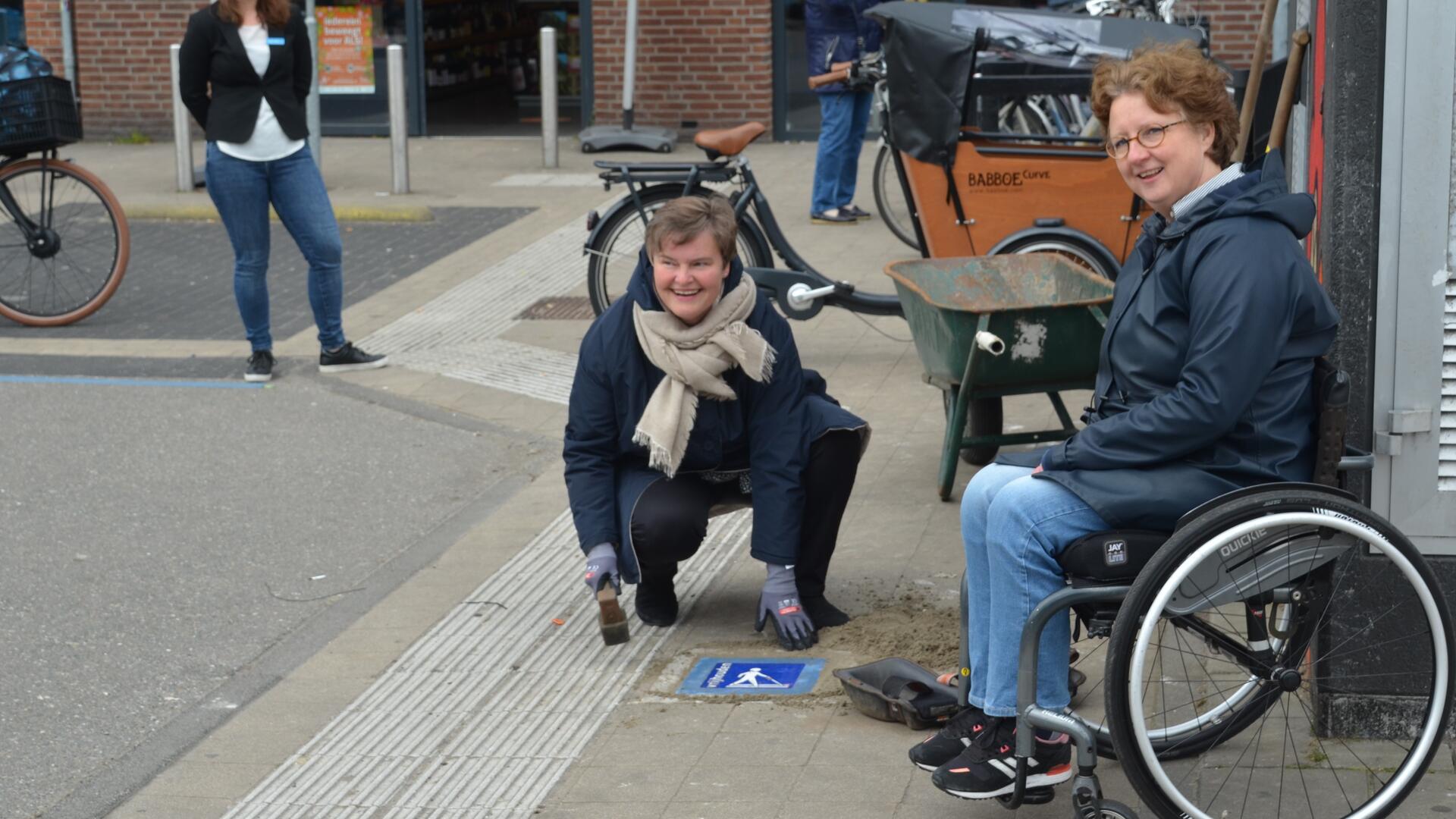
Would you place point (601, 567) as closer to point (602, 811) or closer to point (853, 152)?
point (602, 811)

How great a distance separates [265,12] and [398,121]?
465 centimetres

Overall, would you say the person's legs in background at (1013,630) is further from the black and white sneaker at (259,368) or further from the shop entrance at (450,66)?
the shop entrance at (450,66)

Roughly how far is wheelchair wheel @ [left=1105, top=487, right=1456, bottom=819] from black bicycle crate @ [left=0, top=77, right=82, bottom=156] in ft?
22.5

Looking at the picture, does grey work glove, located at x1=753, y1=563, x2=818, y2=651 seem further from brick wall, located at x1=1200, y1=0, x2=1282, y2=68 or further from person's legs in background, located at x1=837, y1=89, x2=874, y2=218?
brick wall, located at x1=1200, y1=0, x2=1282, y2=68

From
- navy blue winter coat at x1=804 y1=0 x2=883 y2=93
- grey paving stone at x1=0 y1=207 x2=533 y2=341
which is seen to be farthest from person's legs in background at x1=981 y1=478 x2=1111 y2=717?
navy blue winter coat at x1=804 y1=0 x2=883 y2=93

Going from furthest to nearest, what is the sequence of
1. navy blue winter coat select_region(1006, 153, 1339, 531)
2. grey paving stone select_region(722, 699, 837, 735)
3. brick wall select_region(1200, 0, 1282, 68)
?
1. brick wall select_region(1200, 0, 1282, 68)
2. grey paving stone select_region(722, 699, 837, 735)
3. navy blue winter coat select_region(1006, 153, 1339, 531)

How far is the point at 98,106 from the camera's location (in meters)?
16.6

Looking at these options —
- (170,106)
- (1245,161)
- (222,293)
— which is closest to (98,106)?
(170,106)

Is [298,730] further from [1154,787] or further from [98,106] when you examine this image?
[98,106]

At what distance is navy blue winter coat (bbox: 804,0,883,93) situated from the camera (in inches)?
449

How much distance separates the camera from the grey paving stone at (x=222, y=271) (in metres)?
9.47

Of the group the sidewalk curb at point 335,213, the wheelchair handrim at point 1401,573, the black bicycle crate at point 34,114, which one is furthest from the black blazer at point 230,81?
the wheelchair handrim at point 1401,573

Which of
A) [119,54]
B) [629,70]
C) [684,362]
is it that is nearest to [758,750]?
[684,362]

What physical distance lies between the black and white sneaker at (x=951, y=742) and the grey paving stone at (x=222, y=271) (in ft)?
20.2
